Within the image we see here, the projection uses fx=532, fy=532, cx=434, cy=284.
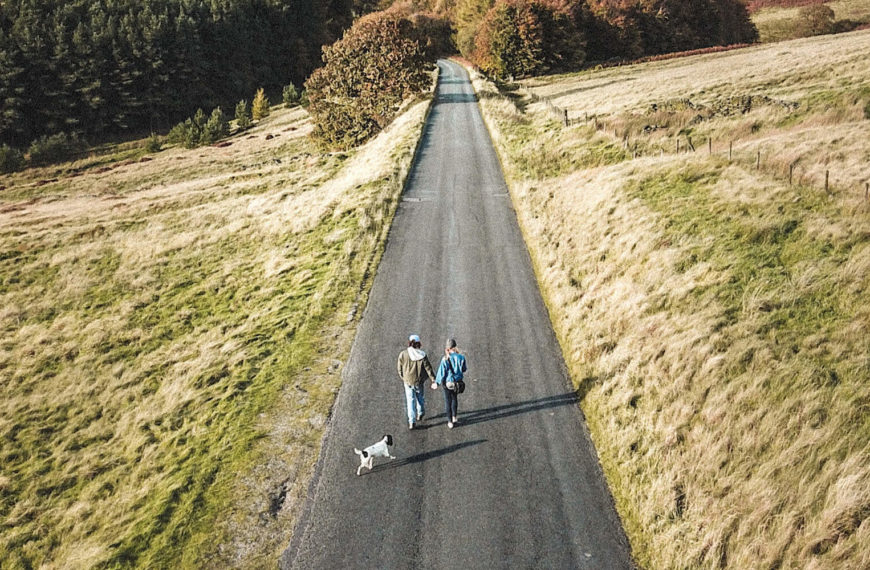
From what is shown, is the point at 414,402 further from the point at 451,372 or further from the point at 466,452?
the point at 466,452

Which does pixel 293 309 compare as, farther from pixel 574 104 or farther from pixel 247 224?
pixel 574 104

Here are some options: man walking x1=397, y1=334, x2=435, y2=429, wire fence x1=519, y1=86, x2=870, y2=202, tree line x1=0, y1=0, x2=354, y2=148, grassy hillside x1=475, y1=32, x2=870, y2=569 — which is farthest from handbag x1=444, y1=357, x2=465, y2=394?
tree line x1=0, y1=0, x2=354, y2=148

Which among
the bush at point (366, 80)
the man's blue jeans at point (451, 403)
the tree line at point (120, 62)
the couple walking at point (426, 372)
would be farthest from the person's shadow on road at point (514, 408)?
the tree line at point (120, 62)

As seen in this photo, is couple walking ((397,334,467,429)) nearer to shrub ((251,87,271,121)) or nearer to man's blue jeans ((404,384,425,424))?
man's blue jeans ((404,384,425,424))

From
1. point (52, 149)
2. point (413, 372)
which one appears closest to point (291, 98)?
point (52, 149)

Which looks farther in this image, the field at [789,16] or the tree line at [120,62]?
the field at [789,16]

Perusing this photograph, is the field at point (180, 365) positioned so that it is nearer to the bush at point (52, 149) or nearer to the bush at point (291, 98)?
the bush at point (52, 149)
